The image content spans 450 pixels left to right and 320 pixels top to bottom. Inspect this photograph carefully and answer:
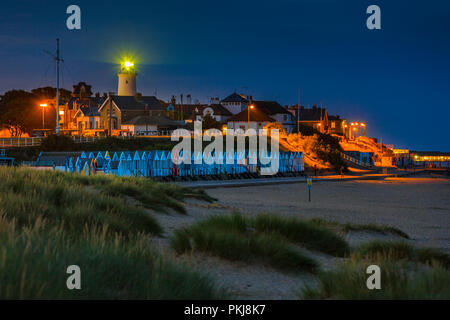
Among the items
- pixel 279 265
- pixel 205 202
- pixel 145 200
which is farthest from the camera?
pixel 205 202

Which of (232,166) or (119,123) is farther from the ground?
(119,123)

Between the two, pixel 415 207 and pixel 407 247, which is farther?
pixel 415 207

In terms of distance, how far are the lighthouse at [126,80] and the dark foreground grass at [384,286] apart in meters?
91.1

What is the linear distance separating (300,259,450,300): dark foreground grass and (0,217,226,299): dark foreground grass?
1188 millimetres

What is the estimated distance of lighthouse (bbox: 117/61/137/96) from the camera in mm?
94562

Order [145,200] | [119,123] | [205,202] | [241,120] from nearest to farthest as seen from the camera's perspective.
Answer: [145,200] → [205,202] → [119,123] → [241,120]

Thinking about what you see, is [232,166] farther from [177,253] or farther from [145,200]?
[177,253]

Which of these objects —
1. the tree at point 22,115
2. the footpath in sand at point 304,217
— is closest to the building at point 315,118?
the tree at point 22,115

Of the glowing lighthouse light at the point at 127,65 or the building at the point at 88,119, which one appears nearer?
the building at the point at 88,119

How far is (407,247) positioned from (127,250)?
5.26 meters

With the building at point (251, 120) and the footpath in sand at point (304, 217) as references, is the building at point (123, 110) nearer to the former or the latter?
the building at point (251, 120)

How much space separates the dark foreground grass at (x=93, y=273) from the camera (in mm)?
4359

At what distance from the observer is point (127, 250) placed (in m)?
6.25
